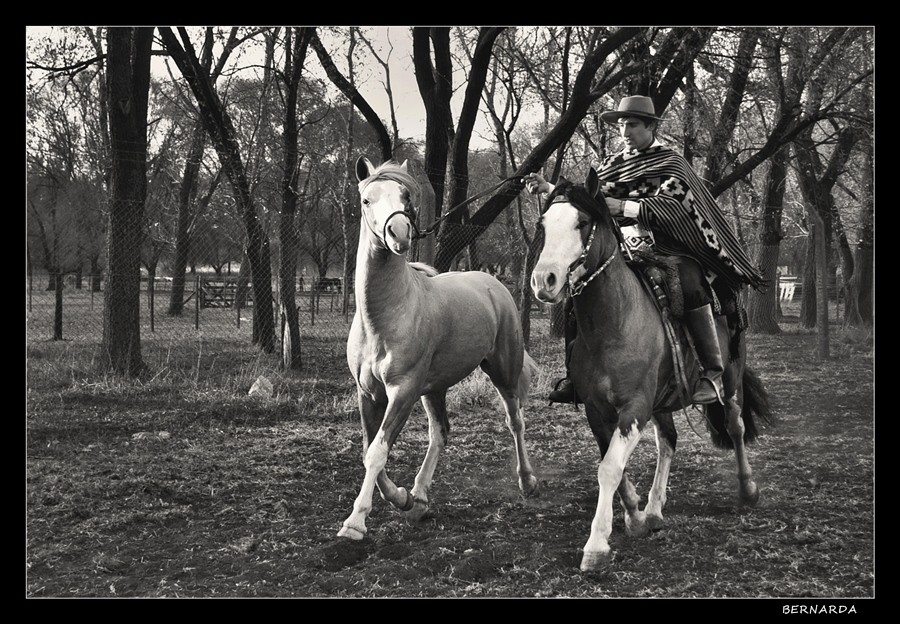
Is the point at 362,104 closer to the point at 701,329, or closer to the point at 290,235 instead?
the point at 290,235

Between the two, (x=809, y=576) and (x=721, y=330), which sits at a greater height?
(x=721, y=330)

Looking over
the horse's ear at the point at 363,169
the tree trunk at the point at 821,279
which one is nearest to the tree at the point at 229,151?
the horse's ear at the point at 363,169

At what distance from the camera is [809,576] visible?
170 inches

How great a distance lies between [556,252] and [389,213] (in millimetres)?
1088

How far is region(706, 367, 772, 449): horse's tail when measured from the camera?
6.20 meters

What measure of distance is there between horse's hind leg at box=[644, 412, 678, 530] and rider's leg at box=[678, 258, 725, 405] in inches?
19.6

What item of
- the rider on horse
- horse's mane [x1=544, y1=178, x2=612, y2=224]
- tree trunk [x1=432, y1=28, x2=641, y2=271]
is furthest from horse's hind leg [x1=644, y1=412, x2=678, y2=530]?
tree trunk [x1=432, y1=28, x2=641, y2=271]

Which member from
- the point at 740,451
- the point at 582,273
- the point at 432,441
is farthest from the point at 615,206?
the point at 740,451

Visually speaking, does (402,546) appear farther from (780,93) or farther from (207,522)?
(780,93)

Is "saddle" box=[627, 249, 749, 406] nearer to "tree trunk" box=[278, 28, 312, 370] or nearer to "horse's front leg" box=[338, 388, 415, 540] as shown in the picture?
"horse's front leg" box=[338, 388, 415, 540]

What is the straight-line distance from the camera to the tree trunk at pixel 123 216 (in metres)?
9.95

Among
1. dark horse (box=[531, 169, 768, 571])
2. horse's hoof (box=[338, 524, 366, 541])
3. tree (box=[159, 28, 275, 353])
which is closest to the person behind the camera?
dark horse (box=[531, 169, 768, 571])
